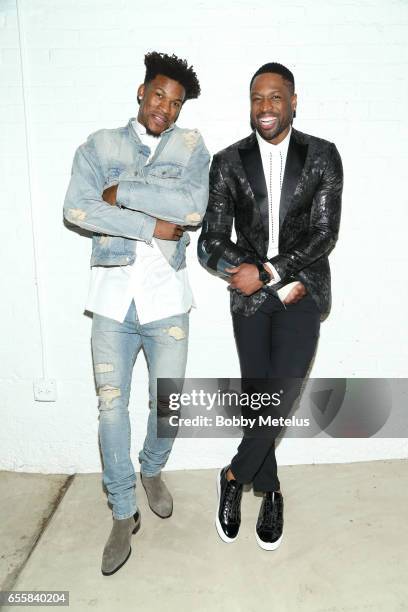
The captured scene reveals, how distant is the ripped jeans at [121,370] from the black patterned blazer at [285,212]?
14.2 inches

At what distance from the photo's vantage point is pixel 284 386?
2336 mm

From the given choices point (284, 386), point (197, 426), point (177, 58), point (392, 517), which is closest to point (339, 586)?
point (392, 517)

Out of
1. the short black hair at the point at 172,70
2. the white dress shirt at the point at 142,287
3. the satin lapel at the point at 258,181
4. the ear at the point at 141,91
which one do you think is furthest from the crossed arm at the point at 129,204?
the short black hair at the point at 172,70

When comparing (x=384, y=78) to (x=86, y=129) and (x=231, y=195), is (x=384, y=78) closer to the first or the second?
(x=231, y=195)

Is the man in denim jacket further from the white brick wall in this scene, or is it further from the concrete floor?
the white brick wall

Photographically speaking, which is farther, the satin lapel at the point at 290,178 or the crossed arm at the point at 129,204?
the satin lapel at the point at 290,178

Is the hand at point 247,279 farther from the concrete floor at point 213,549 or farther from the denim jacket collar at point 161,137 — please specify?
the concrete floor at point 213,549

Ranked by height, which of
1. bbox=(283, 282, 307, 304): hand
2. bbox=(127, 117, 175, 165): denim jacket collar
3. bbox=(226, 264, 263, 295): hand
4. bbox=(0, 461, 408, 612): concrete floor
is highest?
bbox=(127, 117, 175, 165): denim jacket collar

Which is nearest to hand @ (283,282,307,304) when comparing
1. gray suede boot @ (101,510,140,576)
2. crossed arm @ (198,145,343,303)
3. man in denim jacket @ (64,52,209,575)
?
crossed arm @ (198,145,343,303)

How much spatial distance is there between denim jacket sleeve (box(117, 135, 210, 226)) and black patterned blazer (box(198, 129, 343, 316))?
14 centimetres

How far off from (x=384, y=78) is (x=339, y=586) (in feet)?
7.68

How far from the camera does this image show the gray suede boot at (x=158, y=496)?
2.52 meters

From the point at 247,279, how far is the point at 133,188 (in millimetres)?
623

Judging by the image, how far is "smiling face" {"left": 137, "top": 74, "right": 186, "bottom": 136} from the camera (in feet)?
7.21
